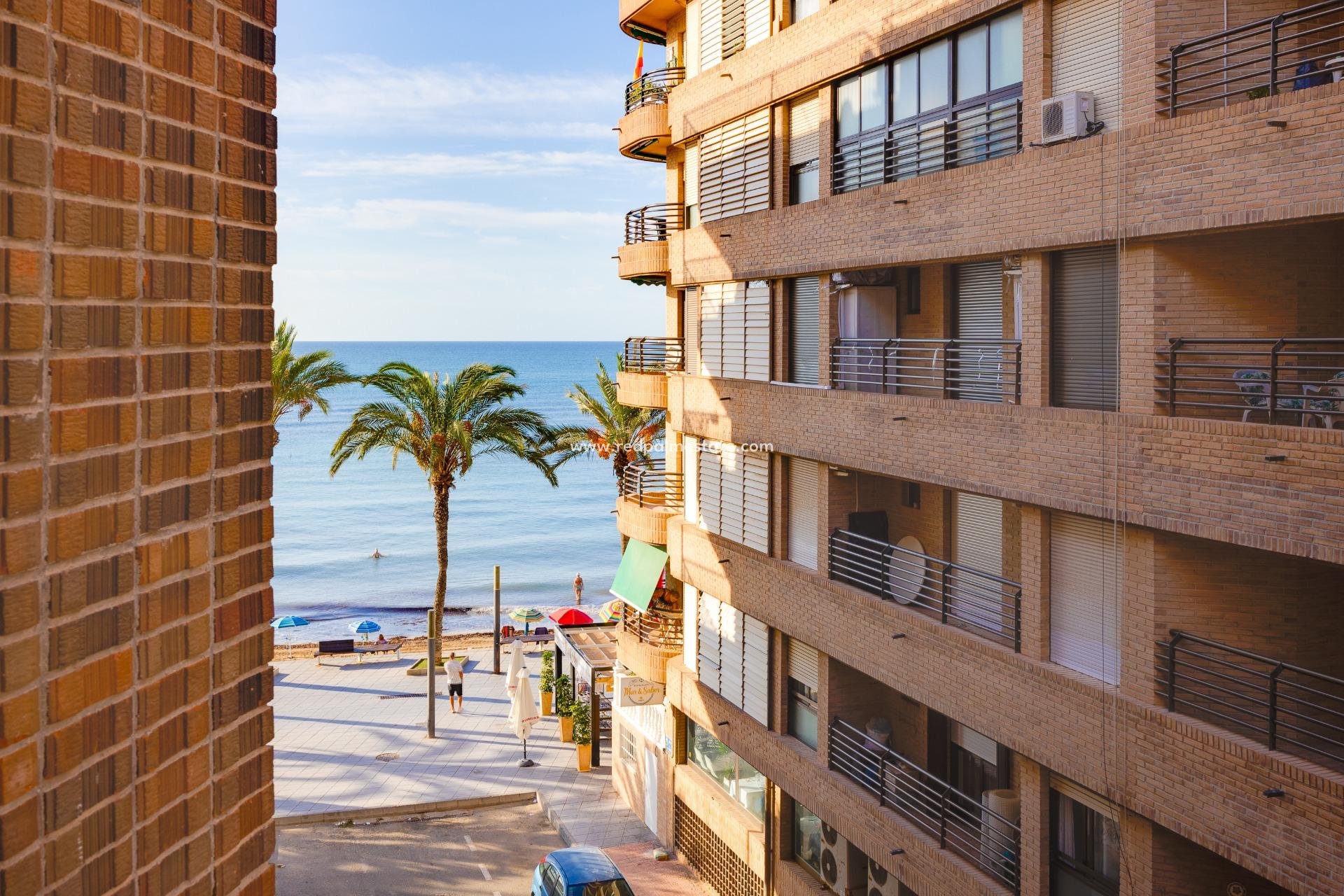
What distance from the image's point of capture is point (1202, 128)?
10.2 meters

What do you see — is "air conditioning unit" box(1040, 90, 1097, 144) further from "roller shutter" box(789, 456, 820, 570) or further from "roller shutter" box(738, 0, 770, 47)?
"roller shutter" box(738, 0, 770, 47)

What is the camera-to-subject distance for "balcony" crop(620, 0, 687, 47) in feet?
76.5

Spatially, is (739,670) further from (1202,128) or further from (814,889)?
(1202,128)

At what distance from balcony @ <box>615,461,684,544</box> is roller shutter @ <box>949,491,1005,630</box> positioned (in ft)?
29.7

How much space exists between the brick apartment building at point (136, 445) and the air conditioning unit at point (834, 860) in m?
14.7

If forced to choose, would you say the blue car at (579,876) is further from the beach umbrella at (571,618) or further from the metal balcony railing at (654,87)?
the beach umbrella at (571,618)

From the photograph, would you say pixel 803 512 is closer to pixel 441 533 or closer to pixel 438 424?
pixel 438 424

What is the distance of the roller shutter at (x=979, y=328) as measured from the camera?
1411 cm

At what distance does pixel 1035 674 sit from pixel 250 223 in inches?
427

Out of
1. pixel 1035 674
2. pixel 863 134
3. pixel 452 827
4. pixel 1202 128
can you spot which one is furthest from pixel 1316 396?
pixel 452 827

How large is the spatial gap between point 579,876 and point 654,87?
49.2 feet

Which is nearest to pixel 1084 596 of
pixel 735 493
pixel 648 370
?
pixel 735 493

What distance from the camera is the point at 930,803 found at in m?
15.0

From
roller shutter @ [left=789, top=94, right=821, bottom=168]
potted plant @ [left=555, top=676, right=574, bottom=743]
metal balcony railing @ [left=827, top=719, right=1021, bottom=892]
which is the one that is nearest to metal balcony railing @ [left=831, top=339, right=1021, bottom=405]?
roller shutter @ [left=789, top=94, right=821, bottom=168]
